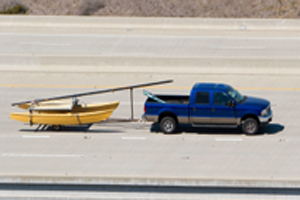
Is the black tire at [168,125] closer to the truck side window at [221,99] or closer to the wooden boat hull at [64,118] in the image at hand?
the truck side window at [221,99]

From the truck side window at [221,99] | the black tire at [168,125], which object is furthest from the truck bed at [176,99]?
the truck side window at [221,99]

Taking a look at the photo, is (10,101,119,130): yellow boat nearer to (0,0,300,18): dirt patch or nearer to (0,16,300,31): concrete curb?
(0,16,300,31): concrete curb

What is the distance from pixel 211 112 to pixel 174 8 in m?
29.4

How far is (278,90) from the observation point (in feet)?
81.9

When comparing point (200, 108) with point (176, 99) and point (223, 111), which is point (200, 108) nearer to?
point (223, 111)

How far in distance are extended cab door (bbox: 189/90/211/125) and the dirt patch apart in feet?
90.5

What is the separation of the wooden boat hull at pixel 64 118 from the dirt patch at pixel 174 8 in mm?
27645

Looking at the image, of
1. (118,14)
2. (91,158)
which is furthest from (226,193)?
(118,14)

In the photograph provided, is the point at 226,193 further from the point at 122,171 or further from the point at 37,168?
the point at 37,168

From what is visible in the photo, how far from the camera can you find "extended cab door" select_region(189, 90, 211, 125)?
19250mm

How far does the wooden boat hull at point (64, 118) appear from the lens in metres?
19.7

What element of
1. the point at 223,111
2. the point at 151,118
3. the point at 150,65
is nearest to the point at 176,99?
the point at 151,118

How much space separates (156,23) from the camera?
38.6m

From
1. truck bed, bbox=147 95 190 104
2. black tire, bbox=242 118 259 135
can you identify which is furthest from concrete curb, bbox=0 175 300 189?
truck bed, bbox=147 95 190 104
